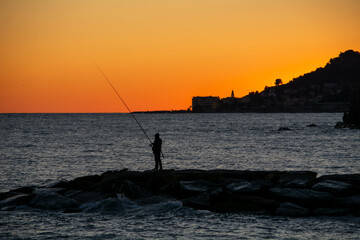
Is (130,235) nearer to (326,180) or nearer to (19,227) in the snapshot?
(19,227)

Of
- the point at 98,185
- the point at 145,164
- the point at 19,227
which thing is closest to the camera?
the point at 19,227

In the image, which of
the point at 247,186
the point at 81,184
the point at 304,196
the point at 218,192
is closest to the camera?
the point at 304,196

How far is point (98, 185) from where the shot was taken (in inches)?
698

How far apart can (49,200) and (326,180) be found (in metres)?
9.94

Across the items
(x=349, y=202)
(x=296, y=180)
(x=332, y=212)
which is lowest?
(x=332, y=212)

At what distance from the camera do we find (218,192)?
1594 cm

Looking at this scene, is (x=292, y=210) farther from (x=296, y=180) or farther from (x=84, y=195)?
(x=84, y=195)

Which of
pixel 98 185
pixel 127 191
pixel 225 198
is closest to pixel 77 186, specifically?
pixel 98 185

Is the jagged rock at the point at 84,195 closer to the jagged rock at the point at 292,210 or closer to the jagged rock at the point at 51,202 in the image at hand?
the jagged rock at the point at 51,202

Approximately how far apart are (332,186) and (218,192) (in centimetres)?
393

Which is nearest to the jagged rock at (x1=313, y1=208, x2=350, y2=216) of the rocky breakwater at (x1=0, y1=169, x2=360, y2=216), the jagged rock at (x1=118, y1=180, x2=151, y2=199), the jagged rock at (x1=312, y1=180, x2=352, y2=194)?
the rocky breakwater at (x1=0, y1=169, x2=360, y2=216)

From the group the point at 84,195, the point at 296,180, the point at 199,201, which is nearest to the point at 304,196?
the point at 296,180

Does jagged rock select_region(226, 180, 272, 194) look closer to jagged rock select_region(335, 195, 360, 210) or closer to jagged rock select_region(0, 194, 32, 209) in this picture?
jagged rock select_region(335, 195, 360, 210)

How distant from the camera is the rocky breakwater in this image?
1500 cm
